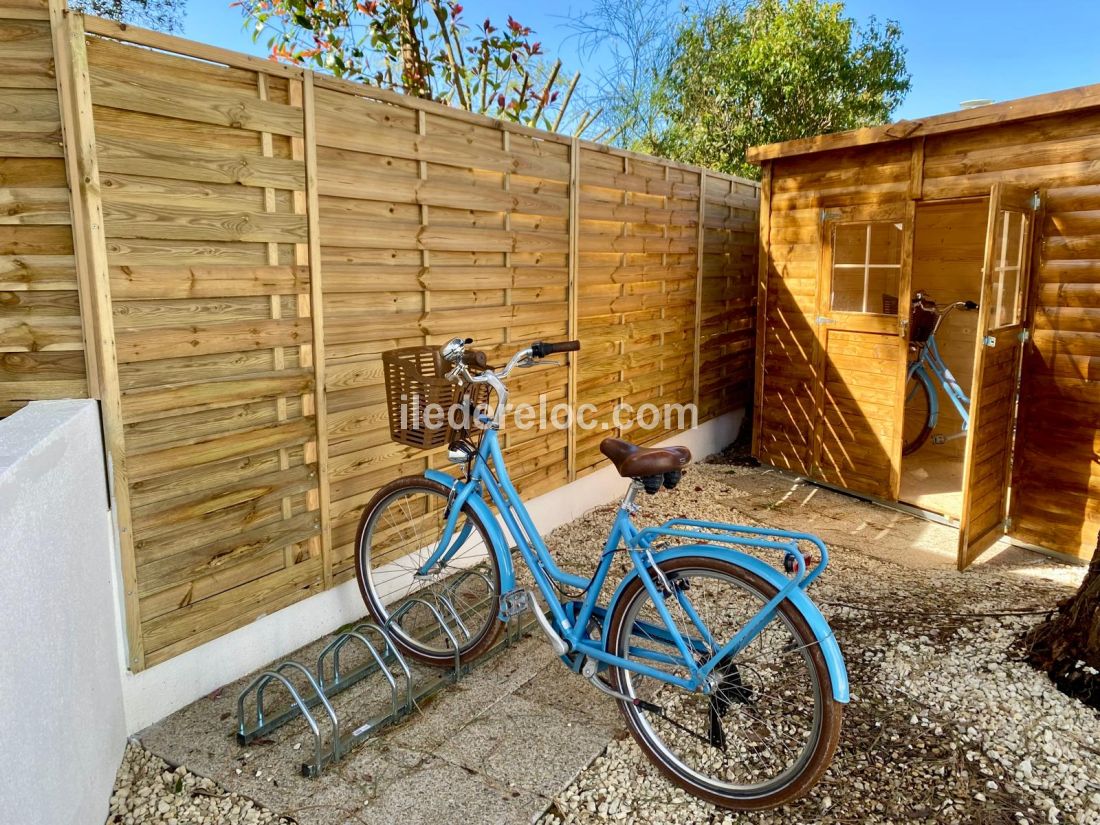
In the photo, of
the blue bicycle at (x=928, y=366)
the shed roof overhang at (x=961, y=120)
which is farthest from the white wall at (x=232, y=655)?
the blue bicycle at (x=928, y=366)

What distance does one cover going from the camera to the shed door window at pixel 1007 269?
12.7ft

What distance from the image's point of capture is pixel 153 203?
2424 millimetres

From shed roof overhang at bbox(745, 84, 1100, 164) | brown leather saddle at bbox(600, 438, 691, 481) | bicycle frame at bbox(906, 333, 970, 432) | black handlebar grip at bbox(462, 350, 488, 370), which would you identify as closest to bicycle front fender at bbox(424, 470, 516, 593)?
black handlebar grip at bbox(462, 350, 488, 370)

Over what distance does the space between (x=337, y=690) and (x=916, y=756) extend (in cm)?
197

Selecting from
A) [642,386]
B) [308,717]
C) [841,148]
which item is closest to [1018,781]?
[308,717]

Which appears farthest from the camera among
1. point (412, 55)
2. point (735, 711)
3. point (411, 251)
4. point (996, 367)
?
point (412, 55)

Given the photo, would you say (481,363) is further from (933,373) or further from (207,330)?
(933,373)

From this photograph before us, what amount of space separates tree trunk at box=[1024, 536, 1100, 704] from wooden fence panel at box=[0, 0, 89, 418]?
11.2 feet


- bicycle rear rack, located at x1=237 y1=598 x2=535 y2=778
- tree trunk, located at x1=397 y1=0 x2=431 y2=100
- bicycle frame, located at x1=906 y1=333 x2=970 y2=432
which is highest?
tree trunk, located at x1=397 y1=0 x2=431 y2=100

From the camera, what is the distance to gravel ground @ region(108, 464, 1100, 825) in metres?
2.19

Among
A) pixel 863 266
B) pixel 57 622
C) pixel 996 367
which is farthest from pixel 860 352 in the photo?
pixel 57 622

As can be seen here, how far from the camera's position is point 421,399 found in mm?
2846

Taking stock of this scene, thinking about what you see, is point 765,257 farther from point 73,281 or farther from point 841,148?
point 73,281

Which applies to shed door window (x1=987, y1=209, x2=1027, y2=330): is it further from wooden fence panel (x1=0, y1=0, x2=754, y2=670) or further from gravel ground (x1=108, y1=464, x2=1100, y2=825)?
wooden fence panel (x1=0, y1=0, x2=754, y2=670)
